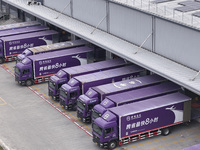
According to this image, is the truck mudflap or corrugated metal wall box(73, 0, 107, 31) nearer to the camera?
the truck mudflap

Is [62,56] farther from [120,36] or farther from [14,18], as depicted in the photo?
[14,18]

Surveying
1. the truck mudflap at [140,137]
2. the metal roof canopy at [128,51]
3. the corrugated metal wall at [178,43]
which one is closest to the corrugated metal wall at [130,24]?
the metal roof canopy at [128,51]

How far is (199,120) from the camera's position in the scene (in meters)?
55.2

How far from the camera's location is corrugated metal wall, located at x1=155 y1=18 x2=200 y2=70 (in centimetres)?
5381

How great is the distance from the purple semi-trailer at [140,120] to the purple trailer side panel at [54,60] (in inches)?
776

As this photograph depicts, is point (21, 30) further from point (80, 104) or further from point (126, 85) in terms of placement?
point (126, 85)

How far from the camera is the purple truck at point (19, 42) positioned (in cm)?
7731

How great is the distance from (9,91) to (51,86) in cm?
776

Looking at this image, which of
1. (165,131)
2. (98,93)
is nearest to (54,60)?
(98,93)

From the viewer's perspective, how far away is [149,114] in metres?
50.7

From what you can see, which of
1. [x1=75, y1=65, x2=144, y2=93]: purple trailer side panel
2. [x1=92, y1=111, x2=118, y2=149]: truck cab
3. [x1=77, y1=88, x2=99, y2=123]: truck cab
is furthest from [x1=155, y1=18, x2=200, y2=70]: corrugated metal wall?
[x1=92, y1=111, x2=118, y2=149]: truck cab

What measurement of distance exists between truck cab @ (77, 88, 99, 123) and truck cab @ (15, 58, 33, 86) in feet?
46.7

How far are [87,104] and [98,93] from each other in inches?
73.0

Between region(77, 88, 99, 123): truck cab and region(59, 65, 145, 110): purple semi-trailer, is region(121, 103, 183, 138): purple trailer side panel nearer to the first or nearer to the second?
region(77, 88, 99, 123): truck cab
